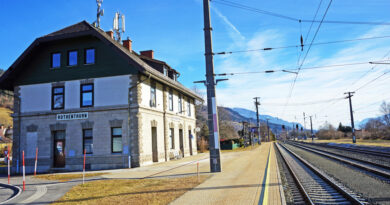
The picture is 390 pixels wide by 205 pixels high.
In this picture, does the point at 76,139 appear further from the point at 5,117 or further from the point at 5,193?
the point at 5,117

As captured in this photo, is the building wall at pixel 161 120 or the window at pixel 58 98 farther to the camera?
the window at pixel 58 98

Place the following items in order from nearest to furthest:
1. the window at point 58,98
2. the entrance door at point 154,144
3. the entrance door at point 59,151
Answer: the entrance door at point 59,151 < the window at point 58,98 < the entrance door at point 154,144

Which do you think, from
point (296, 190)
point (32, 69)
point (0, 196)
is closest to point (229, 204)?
point (296, 190)

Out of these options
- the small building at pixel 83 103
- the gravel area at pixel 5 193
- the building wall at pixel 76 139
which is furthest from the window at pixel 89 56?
the gravel area at pixel 5 193

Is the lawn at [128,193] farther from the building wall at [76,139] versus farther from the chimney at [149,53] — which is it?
the chimney at [149,53]

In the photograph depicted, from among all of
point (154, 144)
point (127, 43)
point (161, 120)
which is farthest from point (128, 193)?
point (127, 43)

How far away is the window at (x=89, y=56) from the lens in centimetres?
2048

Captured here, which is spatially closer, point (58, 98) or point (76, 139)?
A: point (76, 139)

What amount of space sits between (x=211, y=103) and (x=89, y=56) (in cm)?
1110

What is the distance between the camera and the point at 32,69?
70.5ft

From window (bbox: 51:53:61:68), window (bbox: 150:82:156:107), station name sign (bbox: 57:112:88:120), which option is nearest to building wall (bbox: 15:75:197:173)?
station name sign (bbox: 57:112:88:120)

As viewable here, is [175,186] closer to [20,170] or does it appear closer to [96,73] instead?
[96,73]

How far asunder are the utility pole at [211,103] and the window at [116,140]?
777 cm

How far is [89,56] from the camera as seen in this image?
20.6 metres
